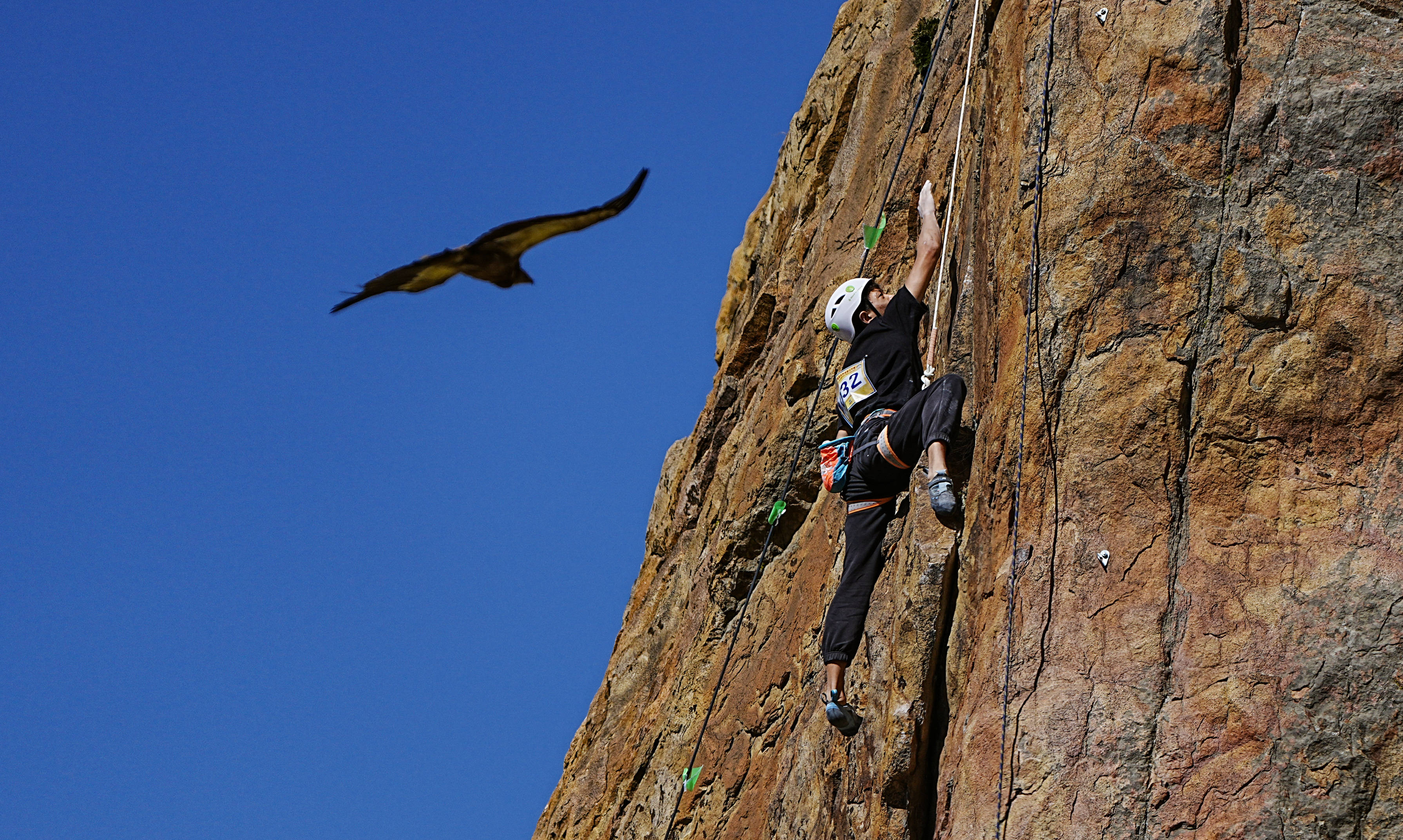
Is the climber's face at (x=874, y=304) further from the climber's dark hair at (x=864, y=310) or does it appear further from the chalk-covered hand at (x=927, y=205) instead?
the chalk-covered hand at (x=927, y=205)

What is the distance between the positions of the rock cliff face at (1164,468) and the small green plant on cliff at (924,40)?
10.7ft

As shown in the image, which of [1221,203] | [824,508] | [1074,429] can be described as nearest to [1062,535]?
[1074,429]

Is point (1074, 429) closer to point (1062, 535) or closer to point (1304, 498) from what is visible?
point (1062, 535)

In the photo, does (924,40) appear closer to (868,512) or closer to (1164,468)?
(868,512)

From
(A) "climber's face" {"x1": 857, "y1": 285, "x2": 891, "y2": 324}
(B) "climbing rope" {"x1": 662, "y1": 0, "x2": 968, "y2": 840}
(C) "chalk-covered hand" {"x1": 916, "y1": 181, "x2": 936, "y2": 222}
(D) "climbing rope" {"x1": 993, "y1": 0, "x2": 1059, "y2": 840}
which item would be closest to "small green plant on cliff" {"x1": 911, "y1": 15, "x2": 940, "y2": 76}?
(B) "climbing rope" {"x1": 662, "y1": 0, "x2": 968, "y2": 840}

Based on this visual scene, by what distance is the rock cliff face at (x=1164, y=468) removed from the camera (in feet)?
25.1

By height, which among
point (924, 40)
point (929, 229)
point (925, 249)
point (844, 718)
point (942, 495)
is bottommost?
point (844, 718)

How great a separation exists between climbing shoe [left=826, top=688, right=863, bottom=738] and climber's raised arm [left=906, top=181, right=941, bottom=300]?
300 centimetres

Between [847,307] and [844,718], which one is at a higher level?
[847,307]

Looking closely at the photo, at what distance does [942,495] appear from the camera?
9.07 m

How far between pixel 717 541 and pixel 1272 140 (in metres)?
6.96

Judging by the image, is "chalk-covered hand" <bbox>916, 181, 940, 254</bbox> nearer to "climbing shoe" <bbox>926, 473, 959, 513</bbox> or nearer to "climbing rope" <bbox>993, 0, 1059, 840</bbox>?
"climbing rope" <bbox>993, 0, 1059, 840</bbox>

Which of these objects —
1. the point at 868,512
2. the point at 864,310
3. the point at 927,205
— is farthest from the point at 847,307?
the point at 868,512

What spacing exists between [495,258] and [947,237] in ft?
11.0
